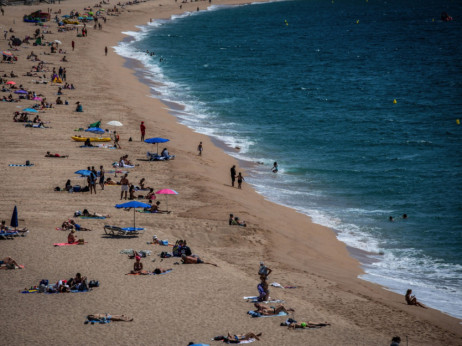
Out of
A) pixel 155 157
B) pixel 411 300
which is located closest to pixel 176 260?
pixel 411 300

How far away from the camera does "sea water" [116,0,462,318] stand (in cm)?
2831

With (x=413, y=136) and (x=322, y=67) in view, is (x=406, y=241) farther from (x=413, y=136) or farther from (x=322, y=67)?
(x=322, y=67)

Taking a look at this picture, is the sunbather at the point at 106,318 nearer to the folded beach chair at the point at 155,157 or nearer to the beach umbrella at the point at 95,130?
the folded beach chair at the point at 155,157

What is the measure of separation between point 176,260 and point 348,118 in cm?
3422

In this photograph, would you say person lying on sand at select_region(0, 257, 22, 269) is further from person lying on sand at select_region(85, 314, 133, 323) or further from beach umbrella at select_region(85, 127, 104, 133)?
beach umbrella at select_region(85, 127, 104, 133)

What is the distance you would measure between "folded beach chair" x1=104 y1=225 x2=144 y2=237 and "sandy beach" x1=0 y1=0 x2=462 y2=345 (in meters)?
0.36

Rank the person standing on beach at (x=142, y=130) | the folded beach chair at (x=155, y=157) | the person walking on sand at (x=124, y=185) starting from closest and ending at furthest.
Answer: the person walking on sand at (x=124, y=185) < the folded beach chair at (x=155, y=157) < the person standing on beach at (x=142, y=130)

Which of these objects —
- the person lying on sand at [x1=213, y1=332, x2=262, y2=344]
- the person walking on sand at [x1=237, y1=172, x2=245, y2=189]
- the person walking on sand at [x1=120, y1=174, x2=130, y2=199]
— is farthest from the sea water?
the person walking on sand at [x1=120, y1=174, x2=130, y2=199]

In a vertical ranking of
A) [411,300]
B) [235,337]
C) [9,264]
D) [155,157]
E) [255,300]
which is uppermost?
[155,157]

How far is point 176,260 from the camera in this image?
22609 millimetres

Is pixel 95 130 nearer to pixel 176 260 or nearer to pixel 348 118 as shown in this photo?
pixel 176 260

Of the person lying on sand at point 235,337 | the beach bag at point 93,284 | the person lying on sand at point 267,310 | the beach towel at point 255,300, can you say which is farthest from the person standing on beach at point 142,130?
the person lying on sand at point 235,337

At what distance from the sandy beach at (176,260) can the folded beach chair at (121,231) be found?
359 millimetres

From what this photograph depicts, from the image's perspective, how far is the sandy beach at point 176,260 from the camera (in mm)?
17516
